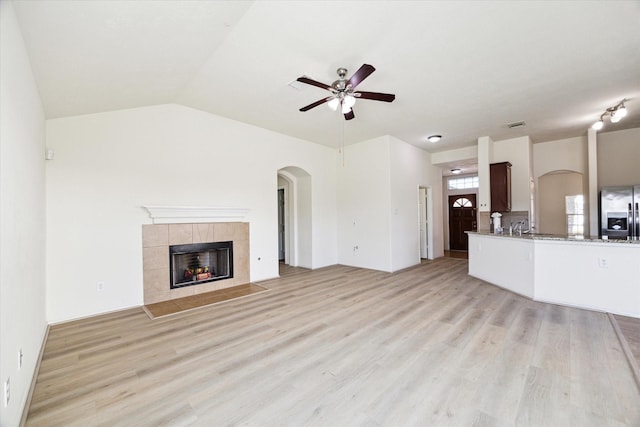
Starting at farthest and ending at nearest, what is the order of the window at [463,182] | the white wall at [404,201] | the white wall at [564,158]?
the window at [463,182]
the white wall at [564,158]
the white wall at [404,201]

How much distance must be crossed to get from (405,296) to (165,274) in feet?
12.6

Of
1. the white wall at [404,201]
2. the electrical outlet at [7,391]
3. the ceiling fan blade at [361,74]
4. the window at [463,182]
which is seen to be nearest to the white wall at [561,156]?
the window at [463,182]

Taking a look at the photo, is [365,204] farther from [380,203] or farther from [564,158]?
[564,158]

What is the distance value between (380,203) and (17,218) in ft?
18.3

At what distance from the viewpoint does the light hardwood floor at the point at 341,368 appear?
1822 mm

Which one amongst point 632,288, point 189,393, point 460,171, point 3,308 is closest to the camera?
point 3,308

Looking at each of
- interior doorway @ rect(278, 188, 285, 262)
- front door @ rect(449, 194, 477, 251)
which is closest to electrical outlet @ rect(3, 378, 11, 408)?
interior doorway @ rect(278, 188, 285, 262)

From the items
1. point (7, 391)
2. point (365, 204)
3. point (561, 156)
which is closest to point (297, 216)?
point (365, 204)

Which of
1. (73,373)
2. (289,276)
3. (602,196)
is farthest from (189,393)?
(602,196)

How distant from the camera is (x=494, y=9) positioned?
2354 millimetres

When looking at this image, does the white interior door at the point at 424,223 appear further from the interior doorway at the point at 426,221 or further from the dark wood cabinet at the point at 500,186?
the dark wood cabinet at the point at 500,186

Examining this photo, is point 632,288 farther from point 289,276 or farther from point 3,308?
point 3,308

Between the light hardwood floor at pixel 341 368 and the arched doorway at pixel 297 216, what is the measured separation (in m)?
2.97

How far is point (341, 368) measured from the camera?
235cm
